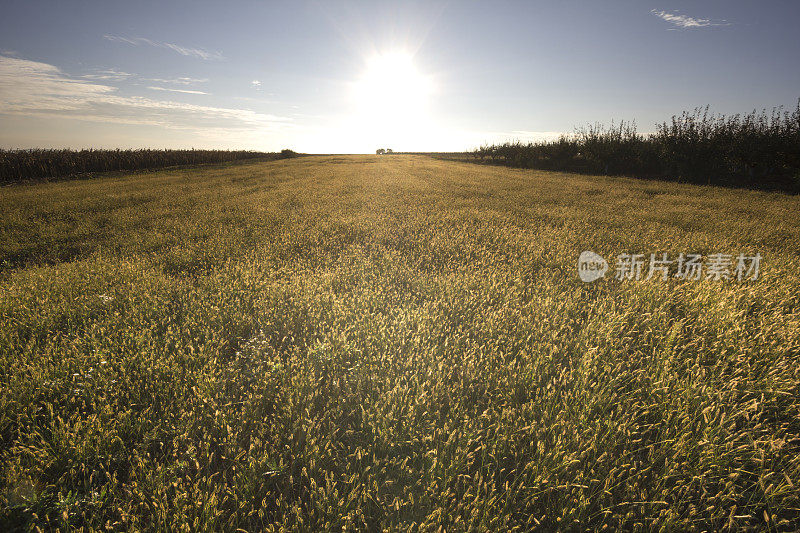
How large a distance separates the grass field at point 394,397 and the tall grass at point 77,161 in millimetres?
36949

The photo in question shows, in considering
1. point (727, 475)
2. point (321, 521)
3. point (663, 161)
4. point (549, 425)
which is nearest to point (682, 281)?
point (727, 475)

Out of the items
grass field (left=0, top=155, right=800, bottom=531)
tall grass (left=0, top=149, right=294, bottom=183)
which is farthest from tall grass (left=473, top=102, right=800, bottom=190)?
tall grass (left=0, top=149, right=294, bottom=183)

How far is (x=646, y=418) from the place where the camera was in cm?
212

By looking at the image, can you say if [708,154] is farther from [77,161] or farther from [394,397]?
[77,161]

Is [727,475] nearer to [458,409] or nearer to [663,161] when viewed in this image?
[458,409]

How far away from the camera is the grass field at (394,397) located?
1.55 metres

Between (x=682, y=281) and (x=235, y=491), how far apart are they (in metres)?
5.26

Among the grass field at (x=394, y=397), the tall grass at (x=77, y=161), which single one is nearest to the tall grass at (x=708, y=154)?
the grass field at (x=394, y=397)

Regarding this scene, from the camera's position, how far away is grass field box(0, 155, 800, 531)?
5.07 feet

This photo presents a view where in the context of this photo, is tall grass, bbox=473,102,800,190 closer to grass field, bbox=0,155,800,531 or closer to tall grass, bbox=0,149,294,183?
grass field, bbox=0,155,800,531

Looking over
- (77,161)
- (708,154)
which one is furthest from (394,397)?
(77,161)

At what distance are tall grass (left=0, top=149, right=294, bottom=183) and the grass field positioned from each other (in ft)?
121

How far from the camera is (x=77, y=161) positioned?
31.4 metres

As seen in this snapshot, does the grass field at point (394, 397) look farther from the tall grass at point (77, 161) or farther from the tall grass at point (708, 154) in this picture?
the tall grass at point (77, 161)
